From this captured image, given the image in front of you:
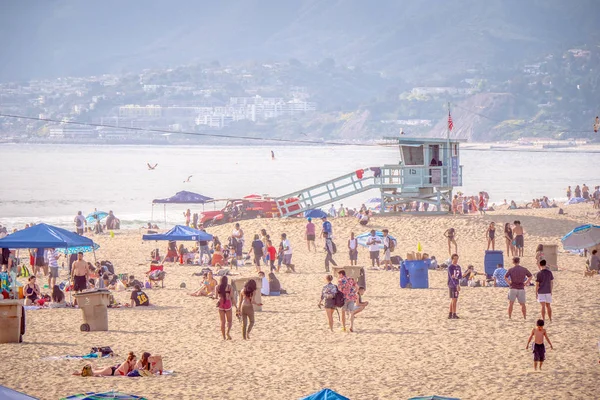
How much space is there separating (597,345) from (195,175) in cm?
8766

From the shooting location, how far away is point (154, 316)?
1655cm

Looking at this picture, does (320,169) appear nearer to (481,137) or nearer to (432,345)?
(481,137)

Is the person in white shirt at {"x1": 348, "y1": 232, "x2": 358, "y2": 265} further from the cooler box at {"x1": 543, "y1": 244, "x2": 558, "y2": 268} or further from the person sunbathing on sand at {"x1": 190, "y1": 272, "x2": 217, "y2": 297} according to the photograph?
the person sunbathing on sand at {"x1": 190, "y1": 272, "x2": 217, "y2": 297}

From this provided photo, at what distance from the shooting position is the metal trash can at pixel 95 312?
1488 centimetres

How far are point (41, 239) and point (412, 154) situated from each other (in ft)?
53.5

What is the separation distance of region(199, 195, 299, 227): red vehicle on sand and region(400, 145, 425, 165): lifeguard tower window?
3.84 metres

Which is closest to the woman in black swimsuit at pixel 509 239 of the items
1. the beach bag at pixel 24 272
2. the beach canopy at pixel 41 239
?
the beach canopy at pixel 41 239

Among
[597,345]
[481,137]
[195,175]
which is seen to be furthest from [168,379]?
[481,137]

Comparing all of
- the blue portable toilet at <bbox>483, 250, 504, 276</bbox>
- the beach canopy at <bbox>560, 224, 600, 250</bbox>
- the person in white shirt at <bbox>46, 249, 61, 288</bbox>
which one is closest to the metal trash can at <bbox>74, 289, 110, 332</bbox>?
the person in white shirt at <bbox>46, 249, 61, 288</bbox>

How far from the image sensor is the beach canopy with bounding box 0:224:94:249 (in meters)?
16.9

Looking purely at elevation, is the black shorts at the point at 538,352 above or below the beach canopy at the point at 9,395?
above

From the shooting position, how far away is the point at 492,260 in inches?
778

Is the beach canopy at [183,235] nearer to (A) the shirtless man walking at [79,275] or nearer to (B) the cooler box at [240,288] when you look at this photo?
(A) the shirtless man walking at [79,275]

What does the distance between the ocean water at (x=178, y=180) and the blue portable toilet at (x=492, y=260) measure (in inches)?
1075
